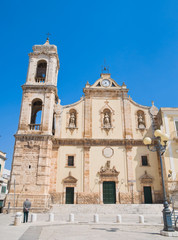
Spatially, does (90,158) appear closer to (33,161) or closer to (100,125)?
(100,125)

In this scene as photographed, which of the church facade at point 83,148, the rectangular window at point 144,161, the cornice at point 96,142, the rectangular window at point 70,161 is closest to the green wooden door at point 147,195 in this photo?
the church facade at point 83,148

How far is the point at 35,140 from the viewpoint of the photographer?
69.1 ft

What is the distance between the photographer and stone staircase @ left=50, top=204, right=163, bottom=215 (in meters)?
18.2

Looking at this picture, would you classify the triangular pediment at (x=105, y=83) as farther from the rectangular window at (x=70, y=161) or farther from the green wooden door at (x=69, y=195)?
the green wooden door at (x=69, y=195)

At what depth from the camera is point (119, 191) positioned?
848 inches

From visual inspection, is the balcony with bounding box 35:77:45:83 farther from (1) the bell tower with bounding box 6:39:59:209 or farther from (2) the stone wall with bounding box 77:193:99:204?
(2) the stone wall with bounding box 77:193:99:204

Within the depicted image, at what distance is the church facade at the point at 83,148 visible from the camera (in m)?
20.2

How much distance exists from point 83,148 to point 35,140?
5.36m

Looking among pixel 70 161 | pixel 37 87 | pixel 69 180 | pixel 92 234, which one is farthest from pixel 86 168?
pixel 92 234

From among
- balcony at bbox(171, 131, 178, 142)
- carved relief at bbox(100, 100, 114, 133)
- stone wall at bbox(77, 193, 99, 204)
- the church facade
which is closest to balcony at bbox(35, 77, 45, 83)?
the church facade

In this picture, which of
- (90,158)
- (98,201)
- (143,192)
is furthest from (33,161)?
(143,192)

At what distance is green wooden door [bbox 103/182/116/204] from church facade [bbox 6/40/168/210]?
3.9 inches

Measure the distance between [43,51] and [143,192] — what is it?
2028cm

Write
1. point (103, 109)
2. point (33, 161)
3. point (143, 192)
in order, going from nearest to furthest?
point (33, 161), point (143, 192), point (103, 109)
